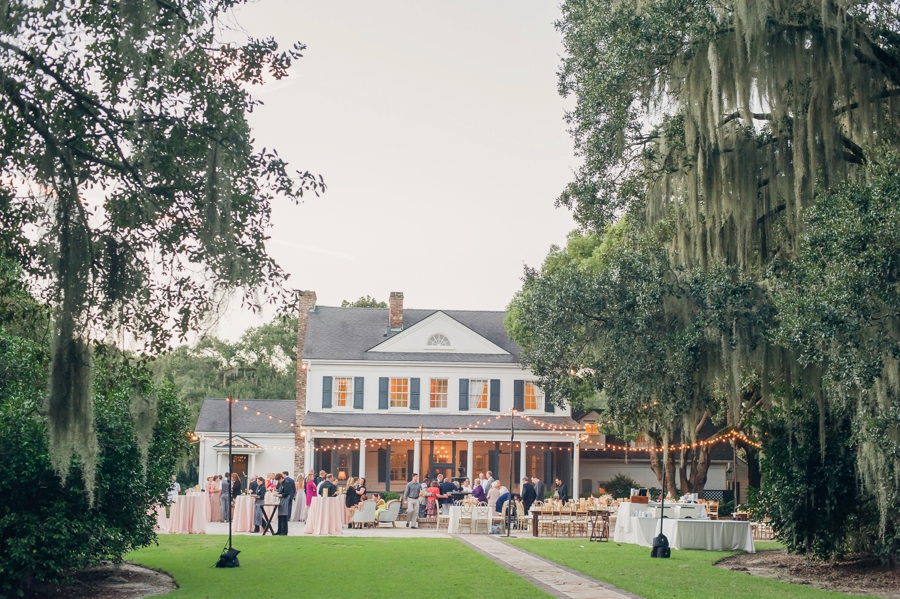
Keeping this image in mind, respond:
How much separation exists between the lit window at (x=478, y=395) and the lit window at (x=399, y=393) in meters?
2.68

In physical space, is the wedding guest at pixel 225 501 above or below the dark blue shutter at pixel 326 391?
below

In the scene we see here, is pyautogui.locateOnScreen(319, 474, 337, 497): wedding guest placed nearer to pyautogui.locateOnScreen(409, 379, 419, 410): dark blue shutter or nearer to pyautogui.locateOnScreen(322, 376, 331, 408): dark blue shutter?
pyautogui.locateOnScreen(322, 376, 331, 408): dark blue shutter

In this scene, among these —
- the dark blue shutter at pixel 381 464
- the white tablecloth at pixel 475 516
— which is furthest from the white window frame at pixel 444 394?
the white tablecloth at pixel 475 516

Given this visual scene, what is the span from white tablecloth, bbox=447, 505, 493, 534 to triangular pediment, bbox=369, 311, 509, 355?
17.8m

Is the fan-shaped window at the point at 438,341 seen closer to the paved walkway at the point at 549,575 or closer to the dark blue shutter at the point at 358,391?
the dark blue shutter at the point at 358,391

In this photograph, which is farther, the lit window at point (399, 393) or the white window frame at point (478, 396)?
the white window frame at point (478, 396)

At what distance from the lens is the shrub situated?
36.4 feet

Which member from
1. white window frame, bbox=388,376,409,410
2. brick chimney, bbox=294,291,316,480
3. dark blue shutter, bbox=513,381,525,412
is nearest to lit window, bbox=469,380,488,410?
dark blue shutter, bbox=513,381,525,412

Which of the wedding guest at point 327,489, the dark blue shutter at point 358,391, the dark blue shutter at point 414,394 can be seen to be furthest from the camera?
the dark blue shutter at point 414,394

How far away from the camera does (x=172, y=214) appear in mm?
10109

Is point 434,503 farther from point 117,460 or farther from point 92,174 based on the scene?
point 92,174

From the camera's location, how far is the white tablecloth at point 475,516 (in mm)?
24188

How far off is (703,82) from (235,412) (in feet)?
113

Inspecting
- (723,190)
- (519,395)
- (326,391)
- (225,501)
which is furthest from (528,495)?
(326,391)
